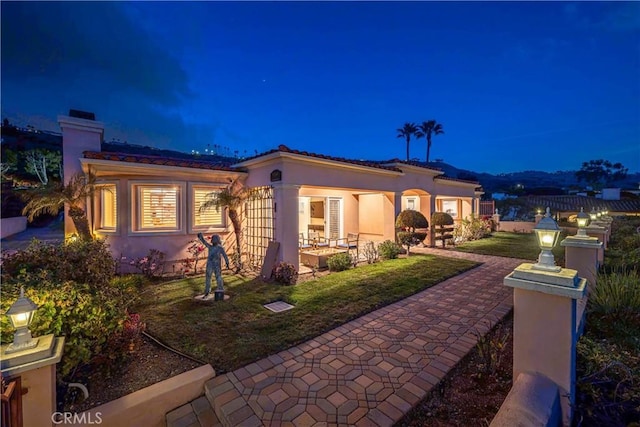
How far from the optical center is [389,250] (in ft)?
36.4

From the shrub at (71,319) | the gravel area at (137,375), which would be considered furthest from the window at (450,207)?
the shrub at (71,319)

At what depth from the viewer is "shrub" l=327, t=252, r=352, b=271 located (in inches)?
364

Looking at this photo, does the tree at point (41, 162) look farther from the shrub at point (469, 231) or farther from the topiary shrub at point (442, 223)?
the shrub at point (469, 231)

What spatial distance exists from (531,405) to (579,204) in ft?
111

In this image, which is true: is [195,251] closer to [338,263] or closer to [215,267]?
[215,267]

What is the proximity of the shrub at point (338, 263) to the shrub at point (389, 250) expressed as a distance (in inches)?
88.4

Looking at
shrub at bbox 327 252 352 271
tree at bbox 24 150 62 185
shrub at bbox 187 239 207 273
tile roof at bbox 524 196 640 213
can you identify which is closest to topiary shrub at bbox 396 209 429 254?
shrub at bbox 327 252 352 271

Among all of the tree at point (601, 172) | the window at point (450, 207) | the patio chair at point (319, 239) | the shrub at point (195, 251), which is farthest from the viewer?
the tree at point (601, 172)

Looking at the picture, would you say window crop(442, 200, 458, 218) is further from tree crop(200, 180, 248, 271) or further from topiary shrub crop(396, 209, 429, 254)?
tree crop(200, 180, 248, 271)

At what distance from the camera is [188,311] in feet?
18.6

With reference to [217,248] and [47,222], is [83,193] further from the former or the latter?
[47,222]

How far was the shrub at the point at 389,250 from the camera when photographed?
435 inches

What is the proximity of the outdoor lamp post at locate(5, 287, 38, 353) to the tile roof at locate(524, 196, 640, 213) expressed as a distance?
31027mm

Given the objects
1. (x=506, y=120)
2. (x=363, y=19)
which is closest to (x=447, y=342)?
(x=363, y=19)
